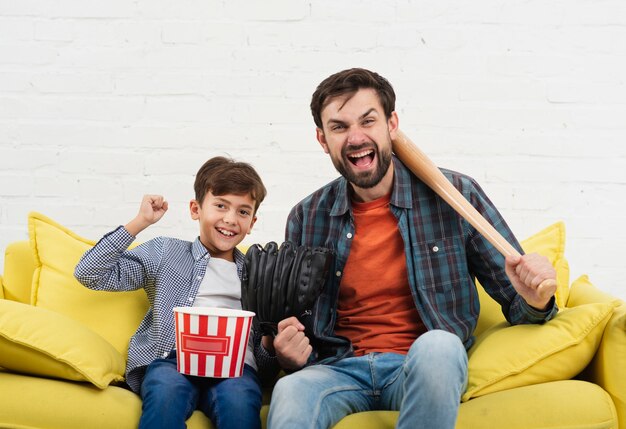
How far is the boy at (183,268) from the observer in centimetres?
243

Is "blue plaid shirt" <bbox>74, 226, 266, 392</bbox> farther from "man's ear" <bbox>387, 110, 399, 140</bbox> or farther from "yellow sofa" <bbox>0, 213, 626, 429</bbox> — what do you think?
"man's ear" <bbox>387, 110, 399, 140</bbox>

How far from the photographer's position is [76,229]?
351cm

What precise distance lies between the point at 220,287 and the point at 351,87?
76 cm

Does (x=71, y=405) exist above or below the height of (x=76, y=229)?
below

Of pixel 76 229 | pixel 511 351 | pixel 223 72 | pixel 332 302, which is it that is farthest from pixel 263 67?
pixel 511 351

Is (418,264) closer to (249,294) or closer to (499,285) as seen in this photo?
(499,285)

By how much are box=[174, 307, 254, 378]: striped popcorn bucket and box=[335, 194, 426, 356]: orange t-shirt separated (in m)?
0.44

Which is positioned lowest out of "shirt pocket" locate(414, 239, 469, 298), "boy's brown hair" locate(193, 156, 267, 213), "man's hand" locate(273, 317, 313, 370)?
"man's hand" locate(273, 317, 313, 370)

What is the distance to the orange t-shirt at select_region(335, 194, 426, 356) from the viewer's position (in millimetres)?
2432

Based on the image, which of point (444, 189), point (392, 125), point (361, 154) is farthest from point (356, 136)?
point (444, 189)

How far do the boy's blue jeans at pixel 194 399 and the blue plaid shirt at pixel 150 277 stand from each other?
4.4 inches

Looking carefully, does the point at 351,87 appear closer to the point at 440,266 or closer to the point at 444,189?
the point at 444,189

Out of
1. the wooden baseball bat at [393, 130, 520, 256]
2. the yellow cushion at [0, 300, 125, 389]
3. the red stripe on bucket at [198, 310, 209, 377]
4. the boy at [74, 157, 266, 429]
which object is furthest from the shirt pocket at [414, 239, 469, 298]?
the yellow cushion at [0, 300, 125, 389]

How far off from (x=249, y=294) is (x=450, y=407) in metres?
0.65
